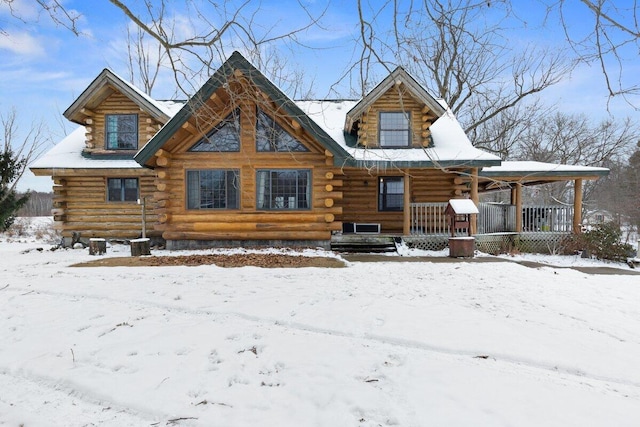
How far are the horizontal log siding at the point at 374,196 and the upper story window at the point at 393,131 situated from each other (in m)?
1.47

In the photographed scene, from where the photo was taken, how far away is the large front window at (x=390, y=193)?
47.3ft

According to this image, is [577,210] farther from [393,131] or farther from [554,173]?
[393,131]

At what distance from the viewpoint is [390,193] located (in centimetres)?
1448

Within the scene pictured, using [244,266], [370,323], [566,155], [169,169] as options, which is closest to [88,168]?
[169,169]

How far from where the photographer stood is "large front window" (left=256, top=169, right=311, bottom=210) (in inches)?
484

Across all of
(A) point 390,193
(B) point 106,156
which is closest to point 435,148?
(A) point 390,193

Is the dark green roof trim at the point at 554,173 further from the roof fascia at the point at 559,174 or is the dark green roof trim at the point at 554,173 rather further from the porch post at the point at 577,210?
the porch post at the point at 577,210

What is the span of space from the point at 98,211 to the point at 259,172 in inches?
285

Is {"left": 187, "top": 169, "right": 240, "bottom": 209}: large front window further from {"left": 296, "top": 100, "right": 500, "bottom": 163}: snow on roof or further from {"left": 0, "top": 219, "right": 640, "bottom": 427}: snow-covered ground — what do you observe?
{"left": 0, "top": 219, "right": 640, "bottom": 427}: snow-covered ground

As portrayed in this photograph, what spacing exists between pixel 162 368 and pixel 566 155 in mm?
33035

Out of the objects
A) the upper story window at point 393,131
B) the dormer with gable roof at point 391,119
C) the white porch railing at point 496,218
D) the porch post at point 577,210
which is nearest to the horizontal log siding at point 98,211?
the dormer with gable roof at point 391,119

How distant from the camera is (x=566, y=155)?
27.4 meters

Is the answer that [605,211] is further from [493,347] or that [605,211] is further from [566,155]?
[493,347]

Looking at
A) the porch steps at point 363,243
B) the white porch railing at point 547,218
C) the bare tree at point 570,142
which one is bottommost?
the porch steps at point 363,243
